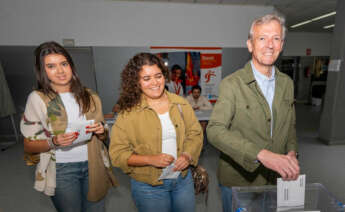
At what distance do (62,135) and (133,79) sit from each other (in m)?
0.56

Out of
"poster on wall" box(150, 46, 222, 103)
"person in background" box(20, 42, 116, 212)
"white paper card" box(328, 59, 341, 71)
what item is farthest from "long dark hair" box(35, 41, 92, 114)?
"white paper card" box(328, 59, 341, 71)

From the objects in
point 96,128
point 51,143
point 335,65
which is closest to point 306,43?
point 335,65

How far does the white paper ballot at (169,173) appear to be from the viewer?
109cm

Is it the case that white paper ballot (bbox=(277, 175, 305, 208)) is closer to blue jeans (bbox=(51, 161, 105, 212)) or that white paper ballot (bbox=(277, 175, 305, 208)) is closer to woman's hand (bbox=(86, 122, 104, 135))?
woman's hand (bbox=(86, 122, 104, 135))

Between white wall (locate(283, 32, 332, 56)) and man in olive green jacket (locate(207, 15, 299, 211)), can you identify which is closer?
man in olive green jacket (locate(207, 15, 299, 211))

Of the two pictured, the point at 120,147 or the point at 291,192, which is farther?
the point at 120,147

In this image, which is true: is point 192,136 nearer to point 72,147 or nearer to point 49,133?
point 72,147

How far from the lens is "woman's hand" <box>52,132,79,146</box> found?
3.76ft

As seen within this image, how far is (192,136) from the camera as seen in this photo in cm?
123

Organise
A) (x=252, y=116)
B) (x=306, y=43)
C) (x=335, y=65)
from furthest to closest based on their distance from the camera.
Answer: (x=306, y=43) < (x=335, y=65) < (x=252, y=116)

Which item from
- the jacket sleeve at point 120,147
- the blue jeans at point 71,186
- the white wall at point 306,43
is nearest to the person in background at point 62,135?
the blue jeans at point 71,186

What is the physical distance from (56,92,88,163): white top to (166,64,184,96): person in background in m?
3.99

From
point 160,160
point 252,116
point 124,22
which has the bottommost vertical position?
point 160,160

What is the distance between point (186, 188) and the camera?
1202 millimetres
